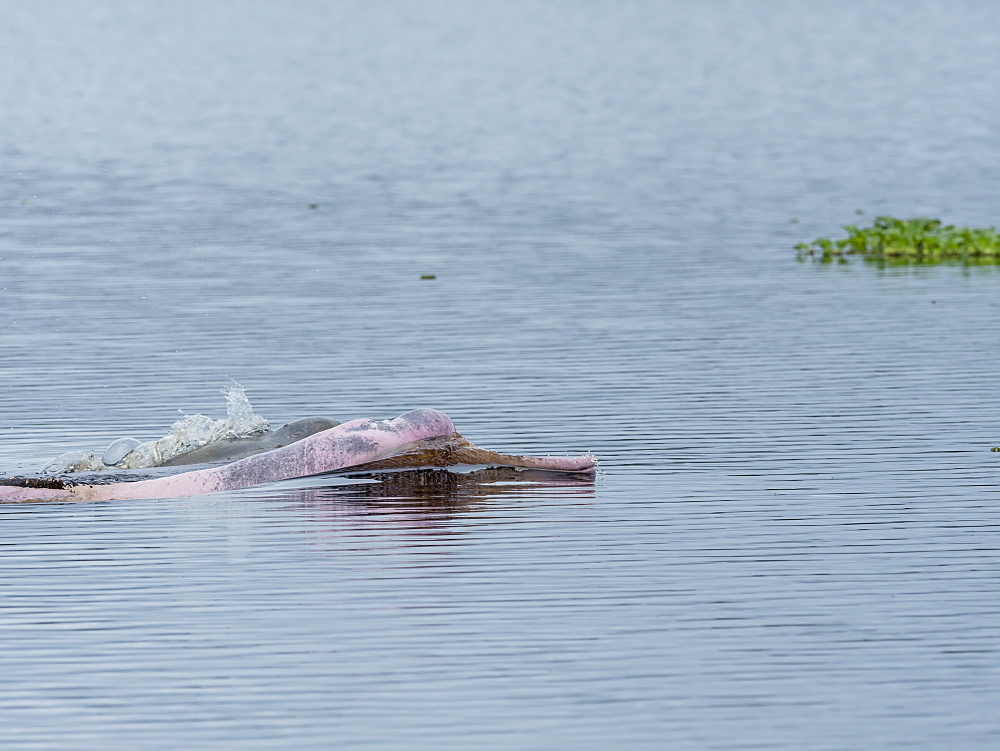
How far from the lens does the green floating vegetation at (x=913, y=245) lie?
31.2 meters

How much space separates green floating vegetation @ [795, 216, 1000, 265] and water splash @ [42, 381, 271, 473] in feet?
52.3

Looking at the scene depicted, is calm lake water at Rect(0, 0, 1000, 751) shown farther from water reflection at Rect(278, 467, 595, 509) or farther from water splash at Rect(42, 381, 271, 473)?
water splash at Rect(42, 381, 271, 473)

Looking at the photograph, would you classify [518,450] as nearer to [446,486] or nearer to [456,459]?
[456,459]

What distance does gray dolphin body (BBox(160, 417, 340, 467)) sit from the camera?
15.8 meters

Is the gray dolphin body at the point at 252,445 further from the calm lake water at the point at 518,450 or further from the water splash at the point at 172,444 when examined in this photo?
the calm lake water at the point at 518,450

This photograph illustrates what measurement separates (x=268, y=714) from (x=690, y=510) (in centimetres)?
475

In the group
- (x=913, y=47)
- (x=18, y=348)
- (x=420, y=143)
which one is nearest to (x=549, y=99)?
(x=420, y=143)

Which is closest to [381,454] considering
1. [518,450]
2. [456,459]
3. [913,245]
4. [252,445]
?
[456,459]

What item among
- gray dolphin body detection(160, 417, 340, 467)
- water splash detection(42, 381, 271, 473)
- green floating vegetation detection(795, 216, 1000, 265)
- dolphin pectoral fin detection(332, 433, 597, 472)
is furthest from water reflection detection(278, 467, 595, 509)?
green floating vegetation detection(795, 216, 1000, 265)

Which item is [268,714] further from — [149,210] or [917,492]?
[149,210]

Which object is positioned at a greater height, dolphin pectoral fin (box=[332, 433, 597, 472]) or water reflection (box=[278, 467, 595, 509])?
dolphin pectoral fin (box=[332, 433, 597, 472])

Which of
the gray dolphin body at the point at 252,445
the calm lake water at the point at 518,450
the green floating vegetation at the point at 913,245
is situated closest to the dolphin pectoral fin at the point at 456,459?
the calm lake water at the point at 518,450

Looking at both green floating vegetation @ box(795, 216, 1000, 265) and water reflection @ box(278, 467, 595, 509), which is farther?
green floating vegetation @ box(795, 216, 1000, 265)

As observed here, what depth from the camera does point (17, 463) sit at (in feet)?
52.4
